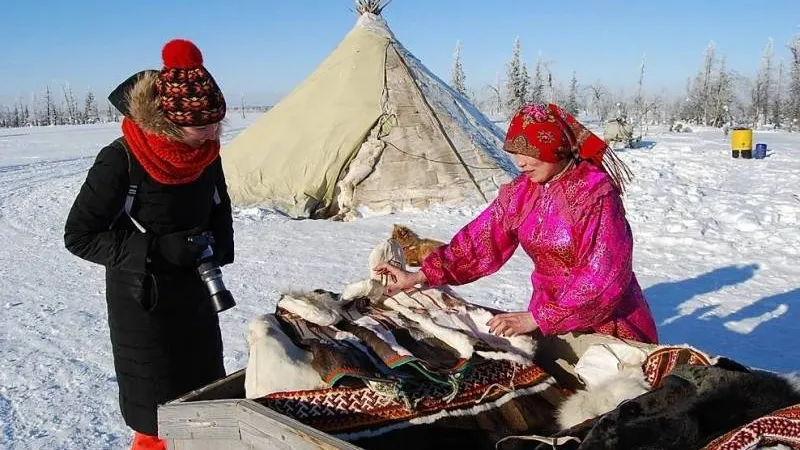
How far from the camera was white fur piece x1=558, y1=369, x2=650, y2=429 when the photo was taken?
6.68ft

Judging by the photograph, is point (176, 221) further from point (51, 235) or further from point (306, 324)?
point (51, 235)

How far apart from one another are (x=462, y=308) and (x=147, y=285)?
111cm

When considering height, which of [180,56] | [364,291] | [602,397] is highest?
[180,56]

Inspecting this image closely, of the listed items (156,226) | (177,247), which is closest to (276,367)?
(177,247)

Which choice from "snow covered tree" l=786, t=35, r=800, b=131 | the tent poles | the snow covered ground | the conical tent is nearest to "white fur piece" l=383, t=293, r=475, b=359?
the snow covered ground

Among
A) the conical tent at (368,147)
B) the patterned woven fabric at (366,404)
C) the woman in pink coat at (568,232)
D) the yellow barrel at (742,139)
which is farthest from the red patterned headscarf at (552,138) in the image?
the yellow barrel at (742,139)

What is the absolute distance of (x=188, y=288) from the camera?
2.37 meters

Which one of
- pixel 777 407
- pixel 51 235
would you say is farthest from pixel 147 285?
pixel 51 235

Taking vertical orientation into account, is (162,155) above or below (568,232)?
above

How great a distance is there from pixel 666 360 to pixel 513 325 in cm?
51

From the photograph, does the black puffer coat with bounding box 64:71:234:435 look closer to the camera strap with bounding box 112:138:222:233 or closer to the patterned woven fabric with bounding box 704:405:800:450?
the camera strap with bounding box 112:138:222:233

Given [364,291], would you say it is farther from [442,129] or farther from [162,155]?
[442,129]

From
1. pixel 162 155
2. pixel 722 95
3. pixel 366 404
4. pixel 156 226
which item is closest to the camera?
pixel 366 404

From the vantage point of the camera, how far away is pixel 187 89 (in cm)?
216
